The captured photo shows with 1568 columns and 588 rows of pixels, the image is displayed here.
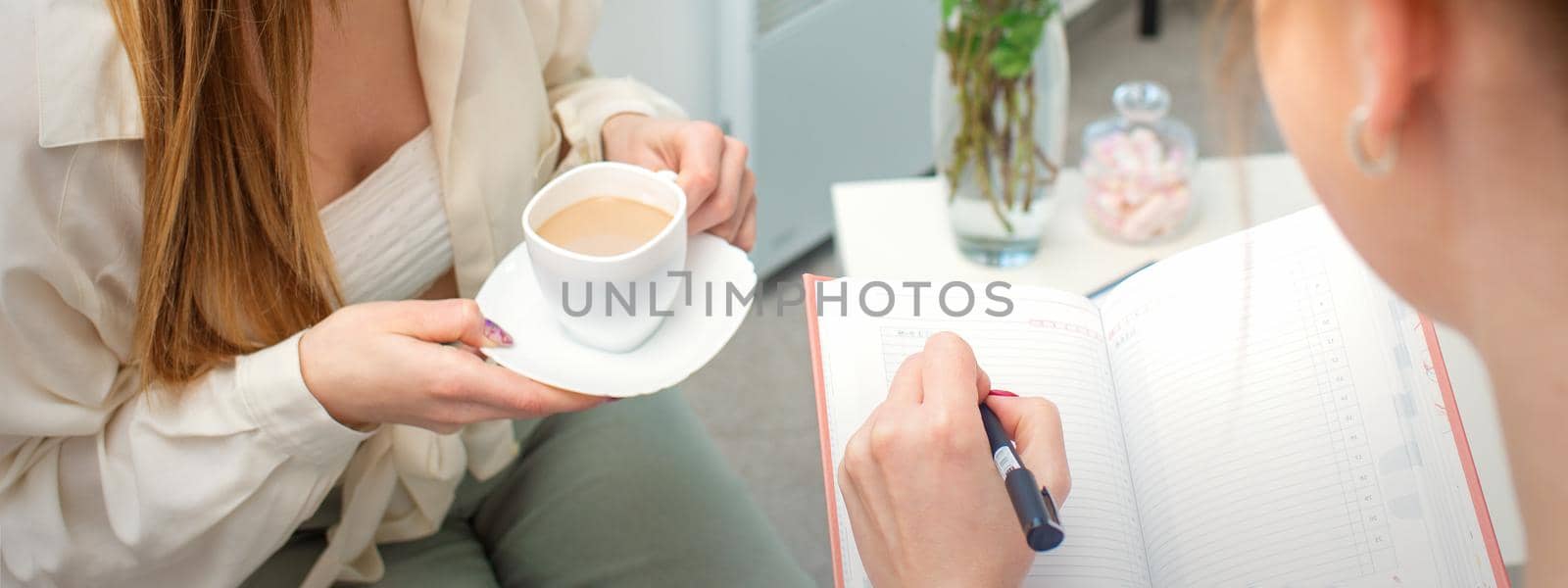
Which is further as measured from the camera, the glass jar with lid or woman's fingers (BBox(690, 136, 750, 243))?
the glass jar with lid

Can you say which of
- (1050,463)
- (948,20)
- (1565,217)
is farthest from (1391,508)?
(948,20)

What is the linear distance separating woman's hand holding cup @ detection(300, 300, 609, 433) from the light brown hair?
0.23 feet

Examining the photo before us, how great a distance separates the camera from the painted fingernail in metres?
0.73

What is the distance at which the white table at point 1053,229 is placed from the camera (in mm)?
Answer: 1154

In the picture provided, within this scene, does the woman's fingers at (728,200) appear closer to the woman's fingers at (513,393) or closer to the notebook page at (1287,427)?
the woman's fingers at (513,393)

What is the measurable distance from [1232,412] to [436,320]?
0.50m

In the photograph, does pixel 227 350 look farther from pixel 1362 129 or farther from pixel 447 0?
pixel 1362 129

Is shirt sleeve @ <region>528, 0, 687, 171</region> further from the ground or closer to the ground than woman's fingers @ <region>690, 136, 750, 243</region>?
further from the ground

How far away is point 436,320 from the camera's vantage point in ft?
2.35

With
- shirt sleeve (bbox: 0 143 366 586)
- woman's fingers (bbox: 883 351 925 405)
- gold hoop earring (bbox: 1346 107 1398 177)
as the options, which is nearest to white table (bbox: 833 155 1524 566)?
woman's fingers (bbox: 883 351 925 405)

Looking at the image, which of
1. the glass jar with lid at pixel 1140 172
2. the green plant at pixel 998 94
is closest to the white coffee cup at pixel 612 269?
the green plant at pixel 998 94

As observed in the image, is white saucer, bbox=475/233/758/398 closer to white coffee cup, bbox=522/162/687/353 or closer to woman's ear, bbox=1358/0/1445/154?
white coffee cup, bbox=522/162/687/353

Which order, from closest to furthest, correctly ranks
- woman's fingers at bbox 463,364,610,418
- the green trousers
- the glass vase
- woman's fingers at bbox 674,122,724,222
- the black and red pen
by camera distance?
the black and red pen
woman's fingers at bbox 463,364,610,418
woman's fingers at bbox 674,122,724,222
the green trousers
the glass vase

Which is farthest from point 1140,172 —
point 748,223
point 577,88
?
point 577,88
